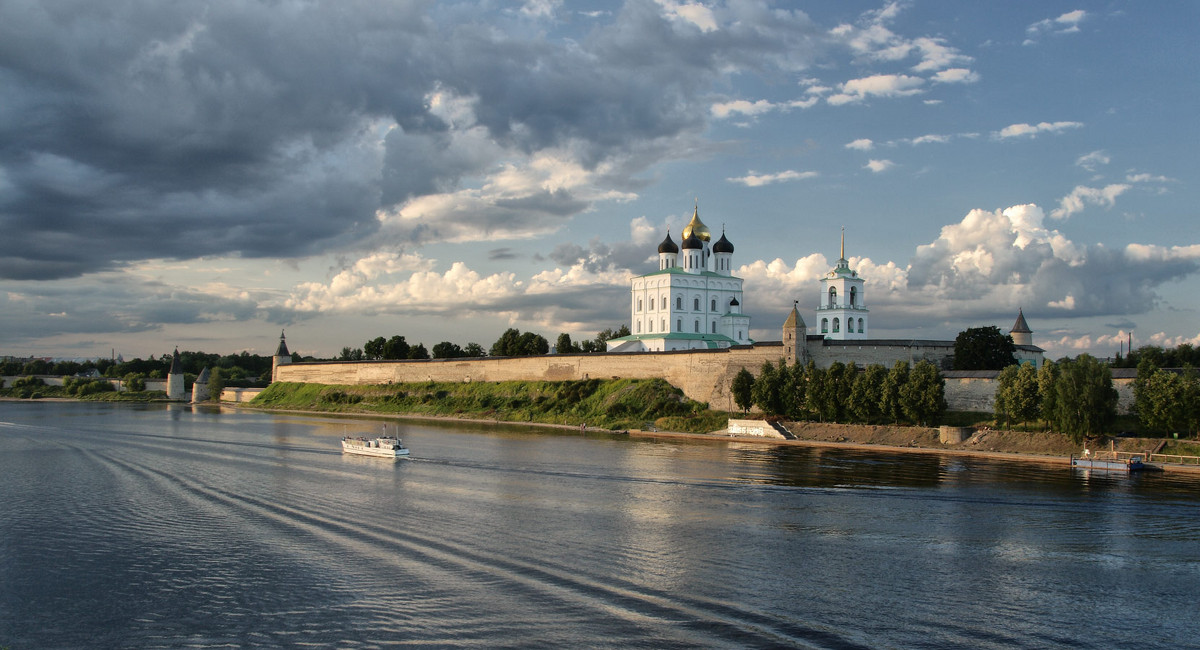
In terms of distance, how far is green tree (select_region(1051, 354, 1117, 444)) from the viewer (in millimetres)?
26406

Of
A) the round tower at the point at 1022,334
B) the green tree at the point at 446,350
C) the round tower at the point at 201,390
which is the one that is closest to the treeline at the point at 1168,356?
the round tower at the point at 1022,334

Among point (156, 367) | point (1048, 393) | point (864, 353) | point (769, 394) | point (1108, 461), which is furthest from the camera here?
point (156, 367)

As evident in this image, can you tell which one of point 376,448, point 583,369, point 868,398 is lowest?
point 376,448

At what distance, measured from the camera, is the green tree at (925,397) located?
101 ft

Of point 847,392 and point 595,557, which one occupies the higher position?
point 847,392

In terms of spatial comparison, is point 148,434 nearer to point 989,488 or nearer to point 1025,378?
point 989,488

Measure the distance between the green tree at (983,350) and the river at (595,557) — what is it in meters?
14.1

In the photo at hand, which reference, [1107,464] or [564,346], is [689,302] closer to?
[564,346]

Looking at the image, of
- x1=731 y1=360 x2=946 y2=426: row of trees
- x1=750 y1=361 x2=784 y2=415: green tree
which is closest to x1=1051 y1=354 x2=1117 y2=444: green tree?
x1=731 y1=360 x2=946 y2=426: row of trees

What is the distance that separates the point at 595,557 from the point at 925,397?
72.8 feet

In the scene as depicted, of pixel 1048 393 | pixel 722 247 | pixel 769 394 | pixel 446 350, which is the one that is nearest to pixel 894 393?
pixel 1048 393

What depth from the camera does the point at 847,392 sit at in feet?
110

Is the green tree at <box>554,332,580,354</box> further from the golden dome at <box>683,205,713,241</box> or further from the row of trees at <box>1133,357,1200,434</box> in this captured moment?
the row of trees at <box>1133,357,1200,434</box>

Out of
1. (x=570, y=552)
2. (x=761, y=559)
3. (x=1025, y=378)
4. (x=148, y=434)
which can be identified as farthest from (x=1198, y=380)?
(x=148, y=434)
